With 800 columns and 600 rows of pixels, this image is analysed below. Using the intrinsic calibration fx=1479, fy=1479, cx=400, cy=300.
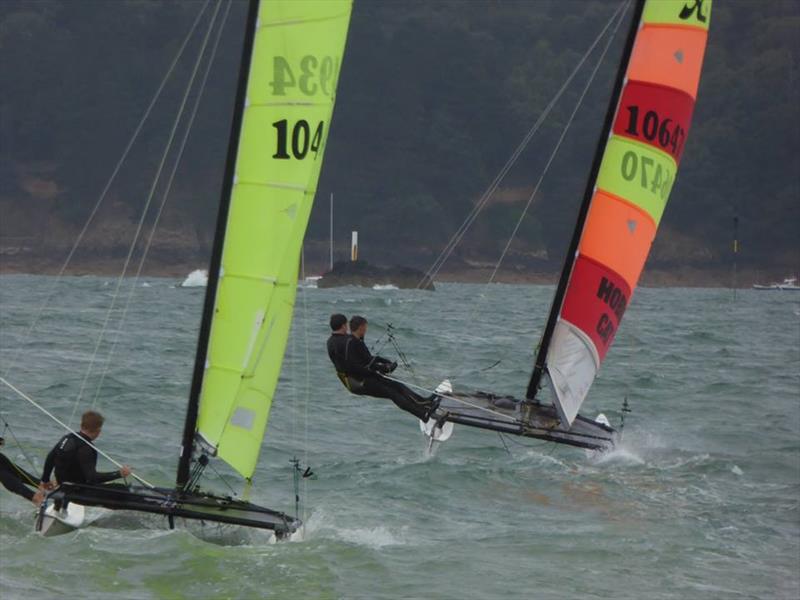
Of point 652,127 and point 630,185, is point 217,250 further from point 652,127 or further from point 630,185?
point 652,127

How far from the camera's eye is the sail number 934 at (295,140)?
8633mm

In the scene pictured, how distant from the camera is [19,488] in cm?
907

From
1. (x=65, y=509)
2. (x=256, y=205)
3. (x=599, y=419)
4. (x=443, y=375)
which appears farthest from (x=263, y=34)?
(x=443, y=375)

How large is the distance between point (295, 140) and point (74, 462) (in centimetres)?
237

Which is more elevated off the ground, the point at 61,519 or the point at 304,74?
the point at 304,74

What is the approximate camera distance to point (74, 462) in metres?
8.97

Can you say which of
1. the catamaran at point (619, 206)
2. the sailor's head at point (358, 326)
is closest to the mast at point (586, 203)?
the catamaran at point (619, 206)

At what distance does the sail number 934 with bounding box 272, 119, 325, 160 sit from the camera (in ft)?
28.3

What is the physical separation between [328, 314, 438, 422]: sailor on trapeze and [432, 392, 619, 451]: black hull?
431mm

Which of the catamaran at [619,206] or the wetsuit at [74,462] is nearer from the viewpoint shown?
the wetsuit at [74,462]

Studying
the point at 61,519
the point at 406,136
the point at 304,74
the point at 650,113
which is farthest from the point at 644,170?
the point at 406,136

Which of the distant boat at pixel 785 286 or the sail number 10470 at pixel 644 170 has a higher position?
the sail number 10470 at pixel 644 170

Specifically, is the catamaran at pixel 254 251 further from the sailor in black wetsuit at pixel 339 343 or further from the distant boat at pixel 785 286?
the distant boat at pixel 785 286

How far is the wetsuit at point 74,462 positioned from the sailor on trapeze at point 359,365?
2.67 metres
